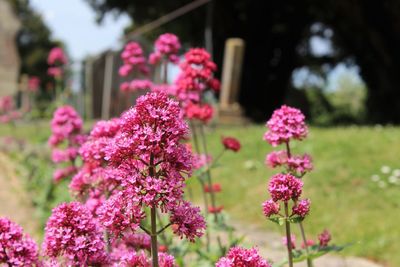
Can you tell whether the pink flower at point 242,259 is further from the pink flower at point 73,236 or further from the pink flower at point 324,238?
the pink flower at point 324,238

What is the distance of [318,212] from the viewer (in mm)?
7727

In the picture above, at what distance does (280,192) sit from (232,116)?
43.0 ft

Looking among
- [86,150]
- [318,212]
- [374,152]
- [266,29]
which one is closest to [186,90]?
[86,150]

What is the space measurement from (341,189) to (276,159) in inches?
222

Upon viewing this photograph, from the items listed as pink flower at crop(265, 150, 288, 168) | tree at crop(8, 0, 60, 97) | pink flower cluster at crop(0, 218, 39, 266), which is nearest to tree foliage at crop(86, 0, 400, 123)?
pink flower at crop(265, 150, 288, 168)

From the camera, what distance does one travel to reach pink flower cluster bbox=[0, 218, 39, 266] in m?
2.19

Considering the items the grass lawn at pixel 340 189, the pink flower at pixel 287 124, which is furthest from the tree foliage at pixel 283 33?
the pink flower at pixel 287 124

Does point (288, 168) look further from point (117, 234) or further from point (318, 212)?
point (318, 212)

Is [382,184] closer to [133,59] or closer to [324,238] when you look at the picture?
[133,59]

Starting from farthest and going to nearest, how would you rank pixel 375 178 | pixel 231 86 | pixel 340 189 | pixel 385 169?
pixel 231 86 → pixel 385 169 → pixel 375 178 → pixel 340 189

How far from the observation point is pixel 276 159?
9.97 ft

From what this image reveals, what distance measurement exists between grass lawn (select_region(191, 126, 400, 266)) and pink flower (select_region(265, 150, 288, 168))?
9.56 ft

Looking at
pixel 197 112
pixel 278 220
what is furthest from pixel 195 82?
pixel 278 220

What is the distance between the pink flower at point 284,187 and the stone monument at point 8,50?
15773 mm
